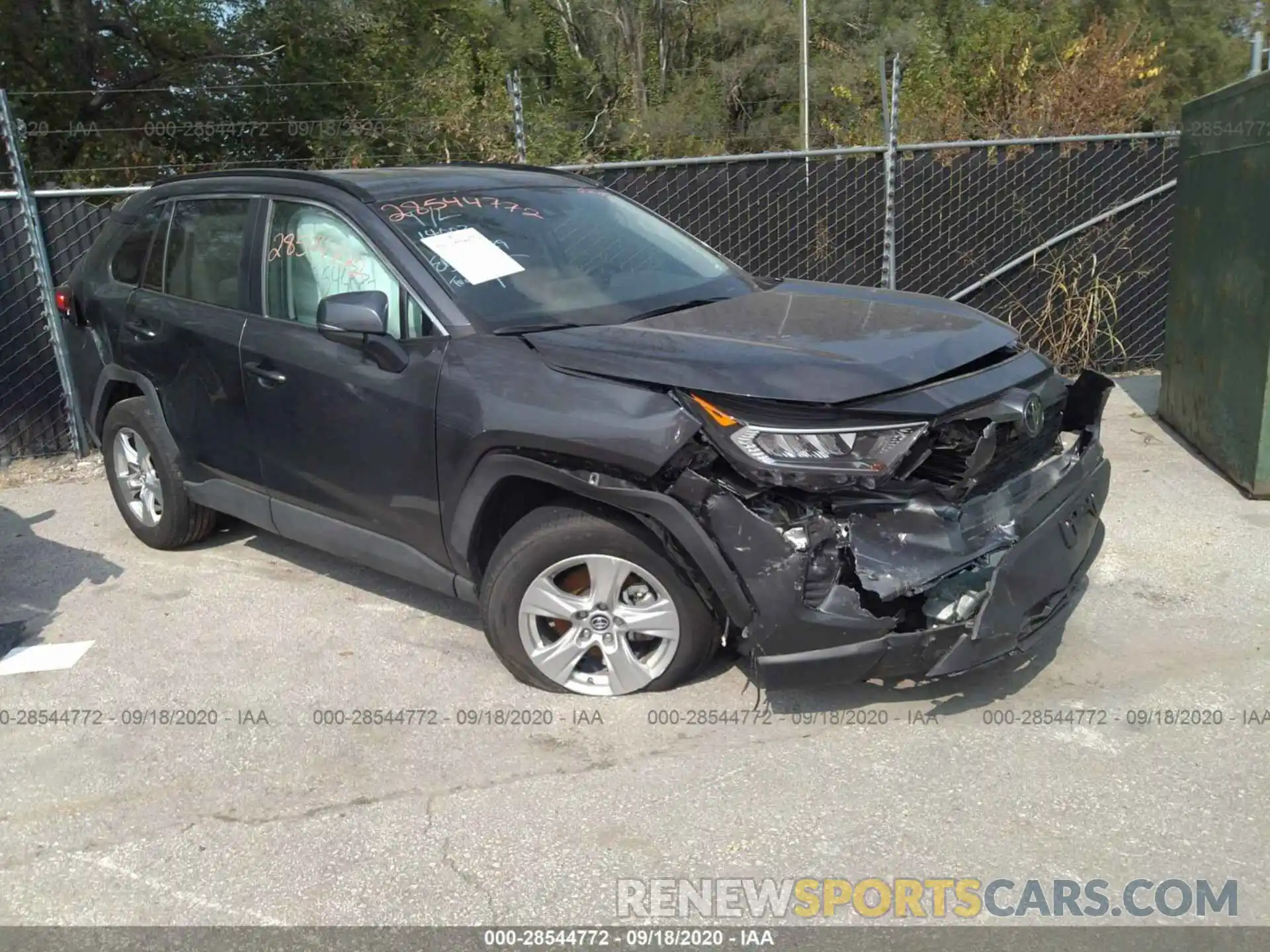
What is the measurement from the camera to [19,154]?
22.6 feet

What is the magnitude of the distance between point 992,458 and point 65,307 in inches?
187

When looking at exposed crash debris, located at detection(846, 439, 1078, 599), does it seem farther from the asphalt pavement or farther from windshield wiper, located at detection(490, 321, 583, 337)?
windshield wiper, located at detection(490, 321, 583, 337)

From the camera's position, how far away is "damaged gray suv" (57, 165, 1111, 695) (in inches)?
131

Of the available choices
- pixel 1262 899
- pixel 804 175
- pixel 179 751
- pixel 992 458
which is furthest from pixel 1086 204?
pixel 179 751

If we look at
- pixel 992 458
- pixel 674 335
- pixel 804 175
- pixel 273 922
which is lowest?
pixel 273 922

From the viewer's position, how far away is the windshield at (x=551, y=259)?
407 cm

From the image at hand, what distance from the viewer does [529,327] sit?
395cm

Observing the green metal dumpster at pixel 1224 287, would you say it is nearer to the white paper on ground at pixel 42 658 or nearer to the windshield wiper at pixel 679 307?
the windshield wiper at pixel 679 307

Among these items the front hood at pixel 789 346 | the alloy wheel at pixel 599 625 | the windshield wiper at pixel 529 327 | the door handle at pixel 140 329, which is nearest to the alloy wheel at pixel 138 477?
the door handle at pixel 140 329

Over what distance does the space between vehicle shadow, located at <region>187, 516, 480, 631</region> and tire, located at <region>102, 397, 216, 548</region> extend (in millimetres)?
227

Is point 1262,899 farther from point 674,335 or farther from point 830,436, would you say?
point 674,335

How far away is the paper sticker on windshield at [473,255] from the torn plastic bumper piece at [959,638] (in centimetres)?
167

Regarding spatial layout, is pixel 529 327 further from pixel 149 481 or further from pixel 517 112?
pixel 517 112

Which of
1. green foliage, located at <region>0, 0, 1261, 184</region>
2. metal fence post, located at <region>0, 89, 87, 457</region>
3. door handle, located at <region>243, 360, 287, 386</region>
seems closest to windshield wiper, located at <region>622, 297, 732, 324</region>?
door handle, located at <region>243, 360, 287, 386</region>
